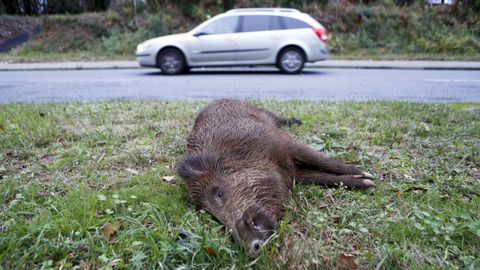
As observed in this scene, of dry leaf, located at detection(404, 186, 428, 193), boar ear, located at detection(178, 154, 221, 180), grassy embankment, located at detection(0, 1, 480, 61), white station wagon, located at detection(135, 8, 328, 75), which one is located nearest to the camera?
boar ear, located at detection(178, 154, 221, 180)

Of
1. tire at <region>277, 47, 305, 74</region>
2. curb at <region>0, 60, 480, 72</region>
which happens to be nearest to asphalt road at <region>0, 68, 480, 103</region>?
tire at <region>277, 47, 305, 74</region>

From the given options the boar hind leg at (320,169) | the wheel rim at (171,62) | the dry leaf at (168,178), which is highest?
the wheel rim at (171,62)

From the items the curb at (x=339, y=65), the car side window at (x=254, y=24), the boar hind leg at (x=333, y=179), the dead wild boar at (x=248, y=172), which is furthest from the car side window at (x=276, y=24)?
the boar hind leg at (x=333, y=179)

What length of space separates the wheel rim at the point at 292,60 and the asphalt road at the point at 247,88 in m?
0.90

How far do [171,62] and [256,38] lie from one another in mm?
2953

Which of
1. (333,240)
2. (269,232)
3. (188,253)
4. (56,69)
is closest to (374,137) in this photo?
(333,240)

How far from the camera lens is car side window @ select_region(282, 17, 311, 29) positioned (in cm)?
1303

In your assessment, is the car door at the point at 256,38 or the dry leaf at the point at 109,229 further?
the car door at the point at 256,38

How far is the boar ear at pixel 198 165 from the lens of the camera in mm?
3090

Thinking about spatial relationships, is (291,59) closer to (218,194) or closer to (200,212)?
(218,194)

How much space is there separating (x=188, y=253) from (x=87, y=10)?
98.6ft

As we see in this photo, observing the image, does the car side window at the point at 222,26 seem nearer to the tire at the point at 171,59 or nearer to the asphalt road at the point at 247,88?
the tire at the point at 171,59

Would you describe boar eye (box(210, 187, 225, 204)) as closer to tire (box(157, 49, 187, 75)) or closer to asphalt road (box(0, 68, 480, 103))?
asphalt road (box(0, 68, 480, 103))

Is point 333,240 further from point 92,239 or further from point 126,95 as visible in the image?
point 126,95
